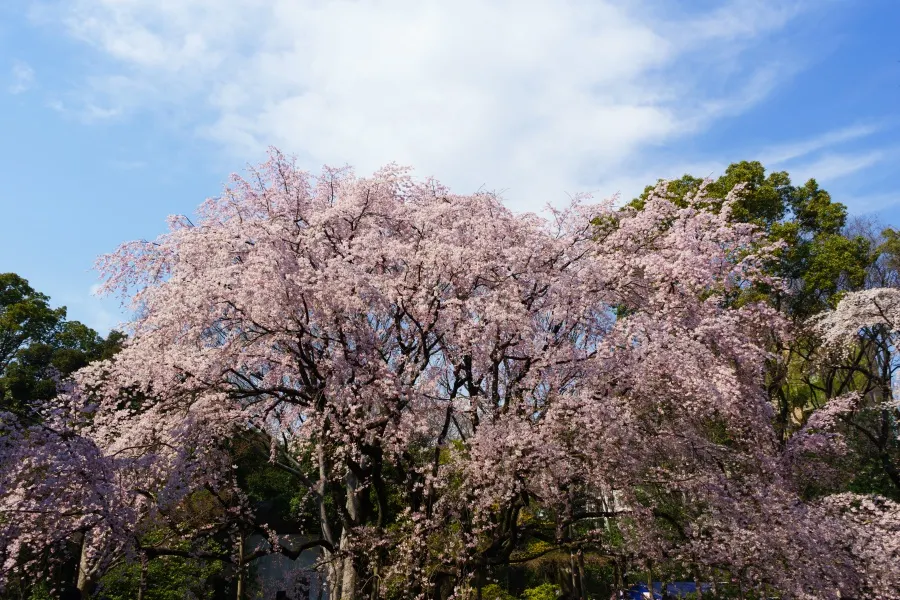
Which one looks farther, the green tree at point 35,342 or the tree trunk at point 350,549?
the green tree at point 35,342

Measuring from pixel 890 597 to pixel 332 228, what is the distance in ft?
39.2

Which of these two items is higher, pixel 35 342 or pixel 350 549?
pixel 35 342

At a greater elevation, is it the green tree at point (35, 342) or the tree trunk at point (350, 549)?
the green tree at point (35, 342)

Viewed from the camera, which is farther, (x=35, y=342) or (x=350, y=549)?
(x=35, y=342)

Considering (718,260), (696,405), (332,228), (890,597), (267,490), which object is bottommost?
(890,597)

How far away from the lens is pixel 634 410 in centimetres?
1038

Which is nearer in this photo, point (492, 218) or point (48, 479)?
point (48, 479)

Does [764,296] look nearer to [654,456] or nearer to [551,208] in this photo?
[551,208]

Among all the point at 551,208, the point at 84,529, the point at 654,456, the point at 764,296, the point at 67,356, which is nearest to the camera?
the point at 84,529

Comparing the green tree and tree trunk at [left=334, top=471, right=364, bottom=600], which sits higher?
the green tree

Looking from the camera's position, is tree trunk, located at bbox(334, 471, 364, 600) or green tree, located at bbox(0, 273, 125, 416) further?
green tree, located at bbox(0, 273, 125, 416)

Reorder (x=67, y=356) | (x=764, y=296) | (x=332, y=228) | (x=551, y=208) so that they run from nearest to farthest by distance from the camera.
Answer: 1. (x=332, y=228)
2. (x=551, y=208)
3. (x=764, y=296)
4. (x=67, y=356)

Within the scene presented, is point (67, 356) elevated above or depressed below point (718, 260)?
above

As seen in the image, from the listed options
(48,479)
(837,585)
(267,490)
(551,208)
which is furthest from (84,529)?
(267,490)
